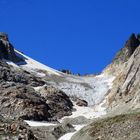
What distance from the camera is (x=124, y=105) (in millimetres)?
92188

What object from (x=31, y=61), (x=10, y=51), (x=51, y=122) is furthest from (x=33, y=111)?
(x=31, y=61)

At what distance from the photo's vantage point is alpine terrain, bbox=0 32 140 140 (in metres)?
63.5

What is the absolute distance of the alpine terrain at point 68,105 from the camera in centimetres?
6350

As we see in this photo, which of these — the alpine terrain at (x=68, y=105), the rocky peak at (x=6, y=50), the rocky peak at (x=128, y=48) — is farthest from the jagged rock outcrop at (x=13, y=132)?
the rocky peak at (x=128, y=48)

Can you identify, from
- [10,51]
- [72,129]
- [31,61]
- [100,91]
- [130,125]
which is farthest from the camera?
[31,61]

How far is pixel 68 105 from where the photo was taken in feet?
358

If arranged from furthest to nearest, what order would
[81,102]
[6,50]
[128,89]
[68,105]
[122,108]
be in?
[6,50] → [81,102] → [68,105] → [128,89] → [122,108]

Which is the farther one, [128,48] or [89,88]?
[128,48]

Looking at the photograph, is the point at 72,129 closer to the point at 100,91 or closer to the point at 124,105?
the point at 124,105

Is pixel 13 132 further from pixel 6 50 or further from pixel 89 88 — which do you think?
pixel 6 50

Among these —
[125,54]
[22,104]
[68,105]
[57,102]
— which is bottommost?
[22,104]

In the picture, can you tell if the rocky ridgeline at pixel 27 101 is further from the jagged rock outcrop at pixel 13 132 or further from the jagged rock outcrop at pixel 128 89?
the jagged rock outcrop at pixel 13 132

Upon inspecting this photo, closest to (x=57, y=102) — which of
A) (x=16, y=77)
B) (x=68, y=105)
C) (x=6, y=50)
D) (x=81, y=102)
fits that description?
(x=68, y=105)

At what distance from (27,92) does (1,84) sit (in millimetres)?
8897
